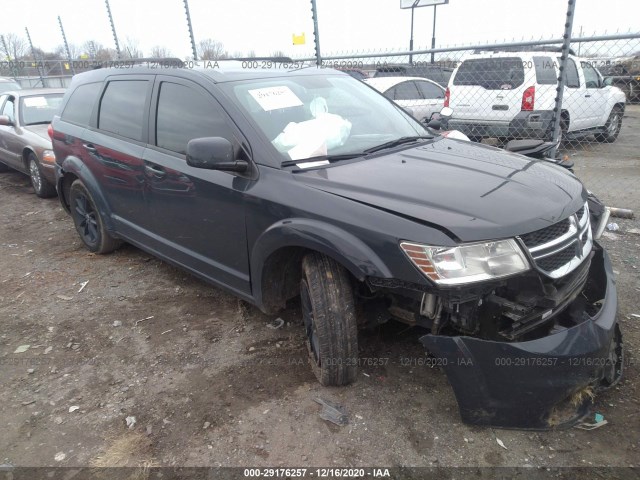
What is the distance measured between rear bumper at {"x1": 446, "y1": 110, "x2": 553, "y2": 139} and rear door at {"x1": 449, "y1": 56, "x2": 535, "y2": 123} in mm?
145

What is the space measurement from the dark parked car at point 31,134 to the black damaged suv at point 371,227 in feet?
11.9

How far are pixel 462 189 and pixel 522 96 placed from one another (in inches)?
255

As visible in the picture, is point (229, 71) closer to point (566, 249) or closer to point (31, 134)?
point (566, 249)

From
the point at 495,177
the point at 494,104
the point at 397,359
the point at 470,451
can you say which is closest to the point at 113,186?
the point at 397,359

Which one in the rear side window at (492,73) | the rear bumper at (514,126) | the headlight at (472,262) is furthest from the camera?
the rear side window at (492,73)

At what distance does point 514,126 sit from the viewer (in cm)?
767

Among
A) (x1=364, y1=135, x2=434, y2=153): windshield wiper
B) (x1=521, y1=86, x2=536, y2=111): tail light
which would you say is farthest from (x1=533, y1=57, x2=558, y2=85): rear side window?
(x1=364, y1=135, x2=434, y2=153): windshield wiper

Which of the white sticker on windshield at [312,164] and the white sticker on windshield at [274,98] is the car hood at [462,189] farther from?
the white sticker on windshield at [274,98]

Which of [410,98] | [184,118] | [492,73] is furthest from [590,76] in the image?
[184,118]

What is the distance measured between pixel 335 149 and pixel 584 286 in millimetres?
1605

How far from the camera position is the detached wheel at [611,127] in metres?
9.56

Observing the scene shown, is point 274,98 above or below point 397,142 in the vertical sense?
above

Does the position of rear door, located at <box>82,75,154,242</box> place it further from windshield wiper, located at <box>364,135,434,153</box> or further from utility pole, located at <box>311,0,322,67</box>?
utility pole, located at <box>311,0,322,67</box>

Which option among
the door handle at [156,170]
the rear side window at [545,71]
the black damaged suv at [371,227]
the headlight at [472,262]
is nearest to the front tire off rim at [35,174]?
the black damaged suv at [371,227]
